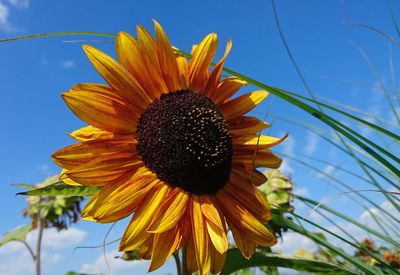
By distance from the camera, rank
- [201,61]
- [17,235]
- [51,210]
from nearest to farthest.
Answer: [201,61] < [17,235] < [51,210]

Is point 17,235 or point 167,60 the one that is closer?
point 167,60

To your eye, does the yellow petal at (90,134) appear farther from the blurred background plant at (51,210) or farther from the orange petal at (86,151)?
the blurred background plant at (51,210)

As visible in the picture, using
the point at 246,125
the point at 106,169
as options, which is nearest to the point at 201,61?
the point at 246,125

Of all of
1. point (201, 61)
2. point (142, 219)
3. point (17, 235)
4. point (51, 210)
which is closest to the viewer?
point (142, 219)

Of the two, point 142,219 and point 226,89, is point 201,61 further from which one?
point 142,219

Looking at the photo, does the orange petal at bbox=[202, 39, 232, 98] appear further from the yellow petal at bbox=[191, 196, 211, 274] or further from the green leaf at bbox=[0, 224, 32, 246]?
the green leaf at bbox=[0, 224, 32, 246]

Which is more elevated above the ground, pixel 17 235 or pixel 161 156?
pixel 161 156

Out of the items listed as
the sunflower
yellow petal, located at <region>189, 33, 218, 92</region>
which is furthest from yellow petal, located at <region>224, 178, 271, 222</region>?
yellow petal, located at <region>189, 33, 218, 92</region>
